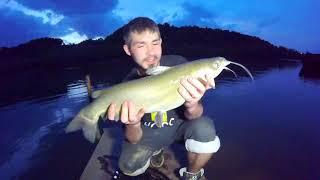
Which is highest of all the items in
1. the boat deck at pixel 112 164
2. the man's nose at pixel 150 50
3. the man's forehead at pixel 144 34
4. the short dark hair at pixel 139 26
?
the short dark hair at pixel 139 26

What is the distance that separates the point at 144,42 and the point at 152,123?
130cm

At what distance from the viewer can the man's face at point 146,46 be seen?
4.30 m

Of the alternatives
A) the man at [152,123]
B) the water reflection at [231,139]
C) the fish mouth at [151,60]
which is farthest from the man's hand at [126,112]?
the water reflection at [231,139]

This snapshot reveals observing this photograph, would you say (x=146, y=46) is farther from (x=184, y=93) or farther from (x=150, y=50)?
(x=184, y=93)

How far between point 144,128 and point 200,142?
937mm

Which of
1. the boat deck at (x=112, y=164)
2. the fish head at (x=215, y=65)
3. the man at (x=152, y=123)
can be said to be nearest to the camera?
the fish head at (x=215, y=65)

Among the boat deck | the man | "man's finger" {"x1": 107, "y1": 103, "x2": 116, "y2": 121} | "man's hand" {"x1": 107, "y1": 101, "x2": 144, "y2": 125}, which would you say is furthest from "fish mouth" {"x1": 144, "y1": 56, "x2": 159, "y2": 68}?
the boat deck

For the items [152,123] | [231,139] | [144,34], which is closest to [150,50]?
[144,34]

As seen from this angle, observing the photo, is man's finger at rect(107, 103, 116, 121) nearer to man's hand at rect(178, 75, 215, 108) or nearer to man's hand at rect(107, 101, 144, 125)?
man's hand at rect(107, 101, 144, 125)

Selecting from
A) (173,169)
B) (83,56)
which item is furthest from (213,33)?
(173,169)

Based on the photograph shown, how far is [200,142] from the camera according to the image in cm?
450

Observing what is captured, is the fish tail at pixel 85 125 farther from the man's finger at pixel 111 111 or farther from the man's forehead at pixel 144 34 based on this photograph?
Answer: the man's forehead at pixel 144 34

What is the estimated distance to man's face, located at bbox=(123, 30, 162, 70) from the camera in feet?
14.1

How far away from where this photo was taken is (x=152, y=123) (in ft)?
15.9
